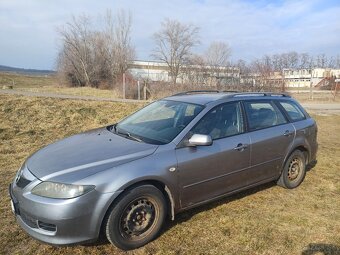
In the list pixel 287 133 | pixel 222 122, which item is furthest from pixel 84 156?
pixel 287 133

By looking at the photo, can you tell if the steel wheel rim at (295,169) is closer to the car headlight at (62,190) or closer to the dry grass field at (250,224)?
the dry grass field at (250,224)

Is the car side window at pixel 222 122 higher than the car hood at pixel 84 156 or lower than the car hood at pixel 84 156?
higher

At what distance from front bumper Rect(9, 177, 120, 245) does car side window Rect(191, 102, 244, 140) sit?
1486 mm

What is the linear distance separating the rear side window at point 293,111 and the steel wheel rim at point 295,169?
712 millimetres

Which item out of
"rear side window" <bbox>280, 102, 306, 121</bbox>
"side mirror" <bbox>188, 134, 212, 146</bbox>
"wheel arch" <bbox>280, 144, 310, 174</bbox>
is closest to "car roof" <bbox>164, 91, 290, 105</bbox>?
"rear side window" <bbox>280, 102, 306, 121</bbox>

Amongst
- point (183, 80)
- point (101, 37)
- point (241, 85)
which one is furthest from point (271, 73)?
point (101, 37)

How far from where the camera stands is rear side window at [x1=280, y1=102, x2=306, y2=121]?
543cm

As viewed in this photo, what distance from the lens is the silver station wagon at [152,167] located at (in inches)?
122

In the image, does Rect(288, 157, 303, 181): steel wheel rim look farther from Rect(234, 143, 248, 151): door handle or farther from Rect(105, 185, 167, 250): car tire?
Rect(105, 185, 167, 250): car tire

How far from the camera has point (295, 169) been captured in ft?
18.0

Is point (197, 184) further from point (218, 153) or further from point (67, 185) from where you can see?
point (67, 185)

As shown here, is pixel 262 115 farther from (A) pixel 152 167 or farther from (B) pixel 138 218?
(B) pixel 138 218

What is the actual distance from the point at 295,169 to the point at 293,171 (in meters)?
0.06

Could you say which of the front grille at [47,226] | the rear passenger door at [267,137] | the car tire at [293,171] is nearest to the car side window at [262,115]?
the rear passenger door at [267,137]
